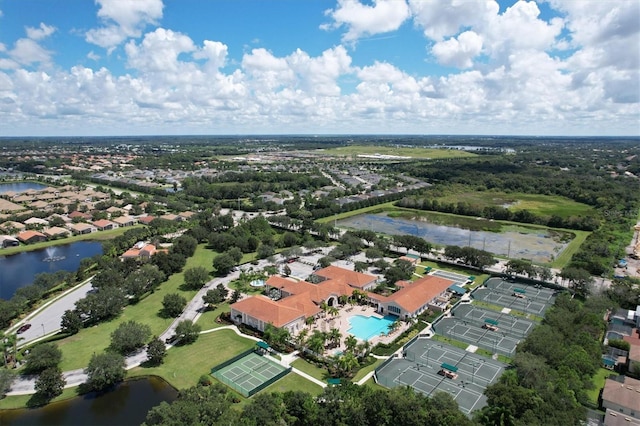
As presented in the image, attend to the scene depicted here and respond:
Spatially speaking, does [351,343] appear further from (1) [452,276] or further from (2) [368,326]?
(1) [452,276]

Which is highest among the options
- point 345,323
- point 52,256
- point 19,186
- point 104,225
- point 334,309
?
point 334,309

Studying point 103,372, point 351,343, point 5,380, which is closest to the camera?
point 5,380

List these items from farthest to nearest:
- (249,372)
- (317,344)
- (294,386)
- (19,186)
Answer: (19,186)
(317,344)
(249,372)
(294,386)

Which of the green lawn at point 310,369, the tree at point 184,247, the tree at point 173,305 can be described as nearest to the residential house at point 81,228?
the tree at point 184,247

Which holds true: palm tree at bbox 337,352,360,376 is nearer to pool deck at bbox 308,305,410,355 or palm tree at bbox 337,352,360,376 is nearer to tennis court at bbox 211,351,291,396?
pool deck at bbox 308,305,410,355

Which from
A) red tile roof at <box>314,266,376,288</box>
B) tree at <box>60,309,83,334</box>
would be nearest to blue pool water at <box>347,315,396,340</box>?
red tile roof at <box>314,266,376,288</box>

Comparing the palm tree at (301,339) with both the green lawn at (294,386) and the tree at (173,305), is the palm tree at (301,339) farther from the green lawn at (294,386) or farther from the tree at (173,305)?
the tree at (173,305)

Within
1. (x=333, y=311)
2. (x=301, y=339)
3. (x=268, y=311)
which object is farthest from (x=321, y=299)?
(x=301, y=339)
